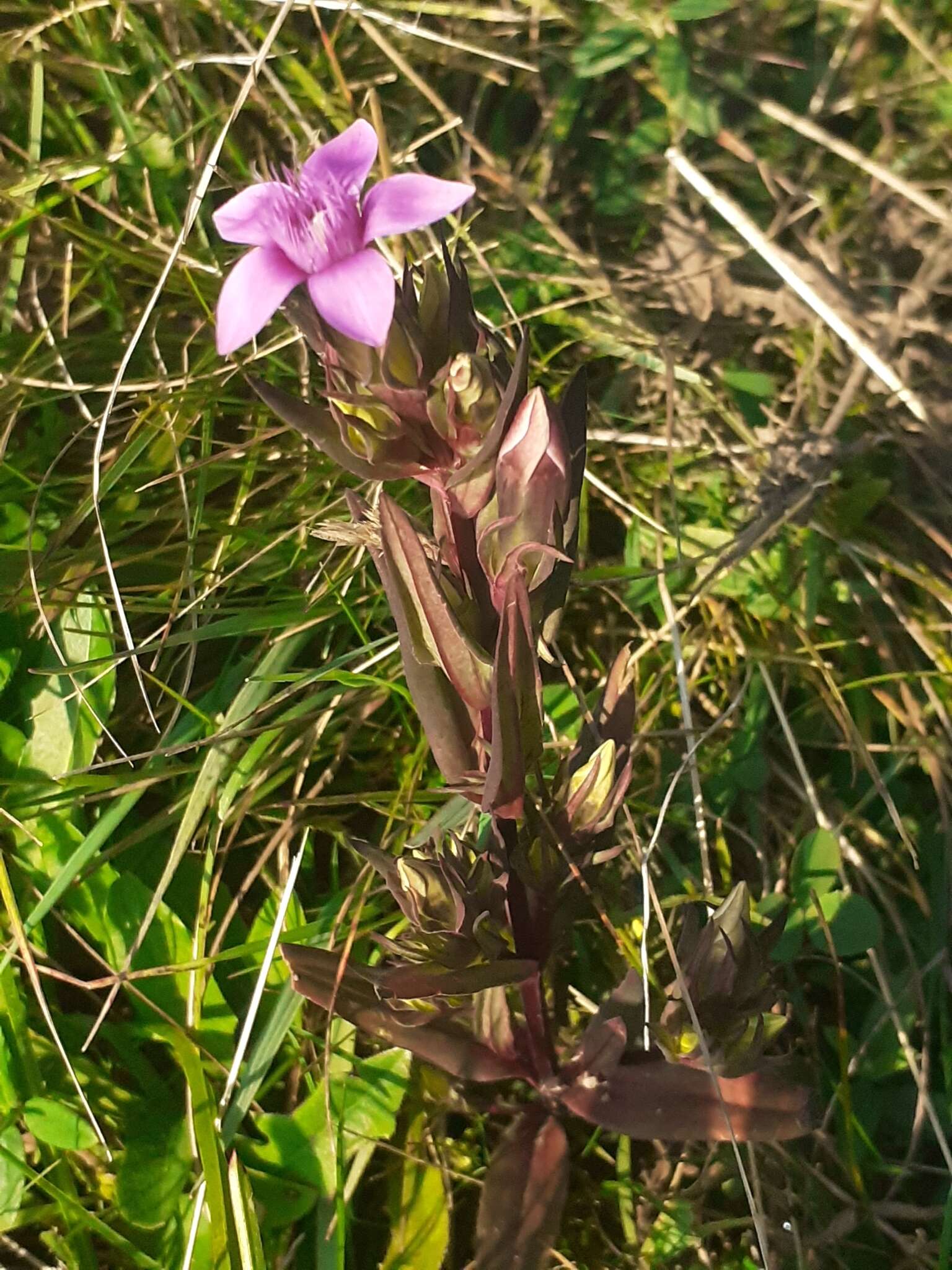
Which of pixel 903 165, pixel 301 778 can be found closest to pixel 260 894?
pixel 301 778

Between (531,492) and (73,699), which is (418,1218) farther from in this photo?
(531,492)

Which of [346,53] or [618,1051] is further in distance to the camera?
[346,53]

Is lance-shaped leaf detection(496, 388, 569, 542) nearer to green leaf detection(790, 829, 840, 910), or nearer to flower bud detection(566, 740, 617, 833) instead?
flower bud detection(566, 740, 617, 833)

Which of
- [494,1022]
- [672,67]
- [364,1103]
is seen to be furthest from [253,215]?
[672,67]

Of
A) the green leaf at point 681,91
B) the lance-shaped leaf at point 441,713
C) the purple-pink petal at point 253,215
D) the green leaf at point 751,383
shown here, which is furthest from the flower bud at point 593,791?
the green leaf at point 681,91

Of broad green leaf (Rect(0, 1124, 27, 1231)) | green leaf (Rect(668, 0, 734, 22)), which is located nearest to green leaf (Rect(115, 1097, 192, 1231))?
broad green leaf (Rect(0, 1124, 27, 1231))

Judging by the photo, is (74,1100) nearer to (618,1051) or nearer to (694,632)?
(618,1051)
